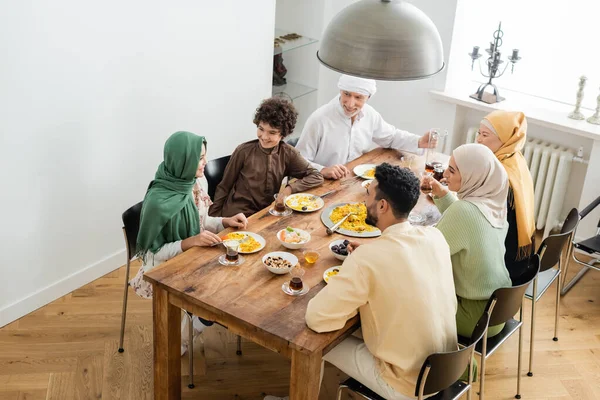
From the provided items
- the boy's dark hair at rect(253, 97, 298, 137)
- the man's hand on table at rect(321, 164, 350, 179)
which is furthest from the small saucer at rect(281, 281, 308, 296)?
the man's hand on table at rect(321, 164, 350, 179)

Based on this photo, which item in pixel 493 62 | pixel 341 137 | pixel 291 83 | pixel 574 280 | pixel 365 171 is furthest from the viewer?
pixel 291 83

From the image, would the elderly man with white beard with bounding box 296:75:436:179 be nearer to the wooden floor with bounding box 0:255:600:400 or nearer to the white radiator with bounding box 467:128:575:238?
the white radiator with bounding box 467:128:575:238

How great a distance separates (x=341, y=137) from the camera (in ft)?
14.7

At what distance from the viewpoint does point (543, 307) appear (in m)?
4.46

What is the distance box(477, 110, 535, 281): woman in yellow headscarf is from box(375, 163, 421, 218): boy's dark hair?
3.91ft

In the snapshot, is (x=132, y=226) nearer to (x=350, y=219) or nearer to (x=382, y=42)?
(x=350, y=219)

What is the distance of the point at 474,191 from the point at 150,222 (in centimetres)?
Result: 156

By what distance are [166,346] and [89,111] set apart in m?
1.61

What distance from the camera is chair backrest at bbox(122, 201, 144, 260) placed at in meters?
3.42

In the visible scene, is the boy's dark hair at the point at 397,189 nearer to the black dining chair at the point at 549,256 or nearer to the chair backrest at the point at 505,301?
the chair backrest at the point at 505,301

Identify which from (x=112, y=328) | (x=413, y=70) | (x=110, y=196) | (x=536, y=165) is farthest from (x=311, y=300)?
(x=536, y=165)

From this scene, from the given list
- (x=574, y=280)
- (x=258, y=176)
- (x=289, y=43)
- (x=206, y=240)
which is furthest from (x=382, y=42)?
(x=289, y=43)

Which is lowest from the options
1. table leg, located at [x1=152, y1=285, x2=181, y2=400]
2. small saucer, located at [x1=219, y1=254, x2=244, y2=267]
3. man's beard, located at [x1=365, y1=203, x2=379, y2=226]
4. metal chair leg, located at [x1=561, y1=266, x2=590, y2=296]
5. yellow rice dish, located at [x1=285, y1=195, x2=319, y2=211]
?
metal chair leg, located at [x1=561, y1=266, x2=590, y2=296]

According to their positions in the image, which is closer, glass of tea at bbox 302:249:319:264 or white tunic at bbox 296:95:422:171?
glass of tea at bbox 302:249:319:264
